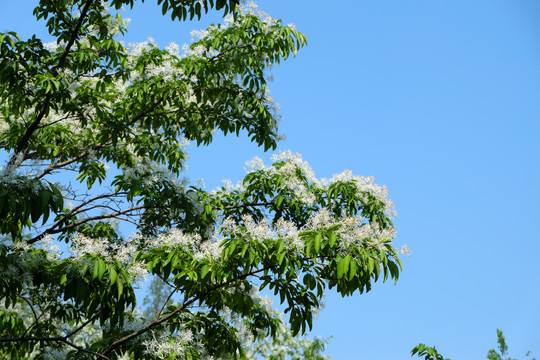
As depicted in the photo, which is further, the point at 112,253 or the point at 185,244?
the point at 185,244

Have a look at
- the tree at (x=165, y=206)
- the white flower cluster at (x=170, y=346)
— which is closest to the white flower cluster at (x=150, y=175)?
the tree at (x=165, y=206)

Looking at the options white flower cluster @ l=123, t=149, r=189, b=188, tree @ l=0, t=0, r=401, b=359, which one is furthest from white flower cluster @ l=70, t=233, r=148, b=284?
white flower cluster @ l=123, t=149, r=189, b=188

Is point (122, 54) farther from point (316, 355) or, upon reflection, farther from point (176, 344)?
point (316, 355)

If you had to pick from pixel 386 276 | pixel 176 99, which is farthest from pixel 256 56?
pixel 386 276

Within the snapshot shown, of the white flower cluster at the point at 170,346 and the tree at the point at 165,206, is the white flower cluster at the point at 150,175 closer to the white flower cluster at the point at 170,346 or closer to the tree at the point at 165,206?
the tree at the point at 165,206

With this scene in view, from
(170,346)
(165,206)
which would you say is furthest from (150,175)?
(170,346)

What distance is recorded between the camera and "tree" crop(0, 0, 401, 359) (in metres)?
3.88

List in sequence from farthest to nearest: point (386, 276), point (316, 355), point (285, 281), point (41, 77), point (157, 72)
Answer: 1. point (316, 355)
2. point (157, 72)
3. point (41, 77)
4. point (285, 281)
5. point (386, 276)

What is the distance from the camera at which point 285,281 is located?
13.9 ft

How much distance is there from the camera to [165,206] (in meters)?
5.75

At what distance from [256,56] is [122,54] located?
4.80ft

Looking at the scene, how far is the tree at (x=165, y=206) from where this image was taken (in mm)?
3875

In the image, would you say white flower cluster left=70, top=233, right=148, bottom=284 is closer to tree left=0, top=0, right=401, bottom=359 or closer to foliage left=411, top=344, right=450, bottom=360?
tree left=0, top=0, right=401, bottom=359

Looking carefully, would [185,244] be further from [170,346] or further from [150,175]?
[150,175]
